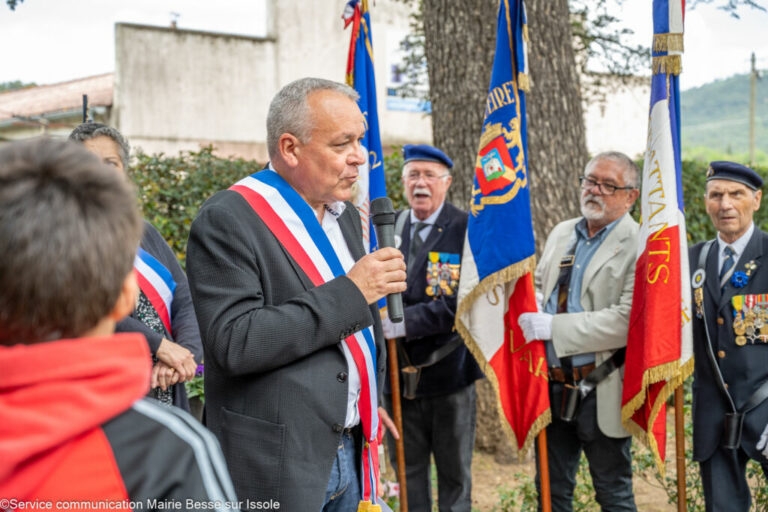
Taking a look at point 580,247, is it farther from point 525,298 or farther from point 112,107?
point 112,107

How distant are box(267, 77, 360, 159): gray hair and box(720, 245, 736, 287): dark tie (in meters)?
2.24

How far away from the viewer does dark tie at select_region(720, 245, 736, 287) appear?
3.38 m

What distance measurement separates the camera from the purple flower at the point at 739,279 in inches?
129

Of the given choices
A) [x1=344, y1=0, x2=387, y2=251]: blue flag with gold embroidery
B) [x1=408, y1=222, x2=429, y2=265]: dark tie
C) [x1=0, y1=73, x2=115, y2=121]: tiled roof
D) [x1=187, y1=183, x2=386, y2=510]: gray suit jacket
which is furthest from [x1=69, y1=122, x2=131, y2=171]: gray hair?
[x1=0, y1=73, x2=115, y2=121]: tiled roof

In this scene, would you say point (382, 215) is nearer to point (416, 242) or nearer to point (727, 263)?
point (416, 242)

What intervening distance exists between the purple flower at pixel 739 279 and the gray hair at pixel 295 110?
2226 mm

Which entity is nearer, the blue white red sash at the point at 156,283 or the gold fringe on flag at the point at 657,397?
Result: the blue white red sash at the point at 156,283

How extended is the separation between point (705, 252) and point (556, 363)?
38.3 inches

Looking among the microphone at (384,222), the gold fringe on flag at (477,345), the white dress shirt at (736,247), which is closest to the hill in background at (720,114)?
the white dress shirt at (736,247)

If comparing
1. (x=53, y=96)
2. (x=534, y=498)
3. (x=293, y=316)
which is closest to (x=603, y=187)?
(x=534, y=498)

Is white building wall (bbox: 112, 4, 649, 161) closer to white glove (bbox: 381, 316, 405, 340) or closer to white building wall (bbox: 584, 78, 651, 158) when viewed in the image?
white building wall (bbox: 584, 78, 651, 158)

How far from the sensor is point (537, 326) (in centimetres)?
351

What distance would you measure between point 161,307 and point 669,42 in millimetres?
2687

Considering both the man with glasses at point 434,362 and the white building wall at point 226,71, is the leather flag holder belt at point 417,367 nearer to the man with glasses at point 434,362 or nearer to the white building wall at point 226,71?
the man with glasses at point 434,362
